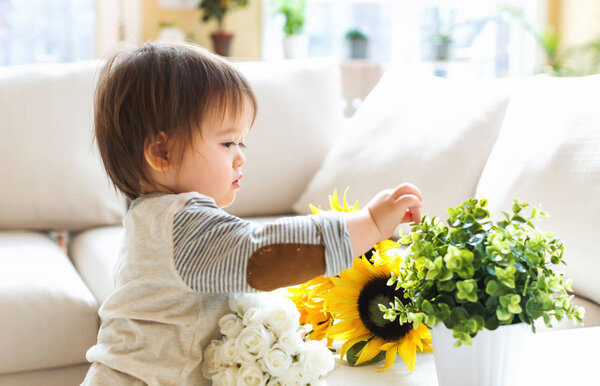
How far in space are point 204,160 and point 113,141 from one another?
13 cm

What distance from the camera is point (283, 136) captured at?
2.25m

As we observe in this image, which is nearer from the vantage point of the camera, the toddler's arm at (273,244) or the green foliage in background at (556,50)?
the toddler's arm at (273,244)

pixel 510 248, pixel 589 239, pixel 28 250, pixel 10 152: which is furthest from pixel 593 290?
pixel 10 152

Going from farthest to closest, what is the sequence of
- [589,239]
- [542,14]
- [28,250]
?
1. [542,14]
2. [28,250]
3. [589,239]

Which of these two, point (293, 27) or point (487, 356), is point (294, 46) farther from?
point (487, 356)

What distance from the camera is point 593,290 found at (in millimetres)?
1347

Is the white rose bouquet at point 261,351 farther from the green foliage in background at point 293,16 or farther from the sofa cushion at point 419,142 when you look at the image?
the green foliage in background at point 293,16

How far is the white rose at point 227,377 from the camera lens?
0.86m

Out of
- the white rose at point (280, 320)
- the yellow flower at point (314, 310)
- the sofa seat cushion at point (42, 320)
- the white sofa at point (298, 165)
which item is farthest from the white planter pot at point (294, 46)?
the white rose at point (280, 320)

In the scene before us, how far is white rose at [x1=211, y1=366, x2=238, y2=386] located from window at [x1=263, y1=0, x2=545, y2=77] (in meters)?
4.20

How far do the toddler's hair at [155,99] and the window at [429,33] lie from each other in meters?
4.00

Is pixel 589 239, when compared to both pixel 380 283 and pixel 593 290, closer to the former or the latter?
pixel 593 290

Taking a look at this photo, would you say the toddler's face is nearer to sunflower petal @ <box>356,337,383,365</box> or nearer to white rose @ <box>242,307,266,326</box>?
white rose @ <box>242,307,266,326</box>

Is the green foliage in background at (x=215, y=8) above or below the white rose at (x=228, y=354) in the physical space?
above
